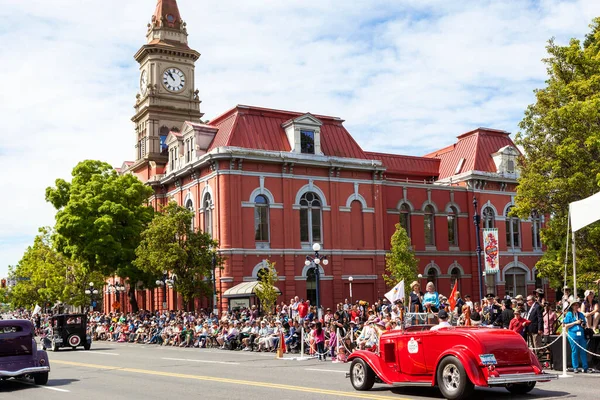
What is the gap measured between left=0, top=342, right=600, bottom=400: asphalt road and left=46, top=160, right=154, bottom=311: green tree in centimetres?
2298

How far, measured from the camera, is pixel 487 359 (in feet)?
37.8

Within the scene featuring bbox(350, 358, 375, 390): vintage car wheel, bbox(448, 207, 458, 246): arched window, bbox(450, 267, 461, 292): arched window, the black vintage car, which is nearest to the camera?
bbox(350, 358, 375, 390): vintage car wheel

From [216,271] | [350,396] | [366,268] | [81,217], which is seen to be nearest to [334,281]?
[366,268]

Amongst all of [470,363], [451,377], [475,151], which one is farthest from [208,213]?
[470,363]

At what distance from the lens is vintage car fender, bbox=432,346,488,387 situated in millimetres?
11383

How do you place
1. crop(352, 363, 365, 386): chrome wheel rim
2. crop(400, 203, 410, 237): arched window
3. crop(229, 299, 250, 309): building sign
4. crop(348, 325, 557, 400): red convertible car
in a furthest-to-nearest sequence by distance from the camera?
1. crop(400, 203, 410, 237): arched window
2. crop(229, 299, 250, 309): building sign
3. crop(352, 363, 365, 386): chrome wheel rim
4. crop(348, 325, 557, 400): red convertible car

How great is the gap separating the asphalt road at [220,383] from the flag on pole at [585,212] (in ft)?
11.9

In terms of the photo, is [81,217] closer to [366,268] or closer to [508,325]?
[366,268]

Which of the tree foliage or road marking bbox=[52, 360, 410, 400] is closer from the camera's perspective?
road marking bbox=[52, 360, 410, 400]

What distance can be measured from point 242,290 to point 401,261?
1190cm

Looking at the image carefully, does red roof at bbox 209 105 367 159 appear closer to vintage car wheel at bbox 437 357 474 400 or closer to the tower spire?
the tower spire

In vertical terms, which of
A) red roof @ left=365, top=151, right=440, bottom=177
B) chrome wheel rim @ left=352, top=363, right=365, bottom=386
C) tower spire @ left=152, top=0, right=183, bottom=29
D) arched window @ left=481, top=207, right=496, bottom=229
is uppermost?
tower spire @ left=152, top=0, right=183, bottom=29

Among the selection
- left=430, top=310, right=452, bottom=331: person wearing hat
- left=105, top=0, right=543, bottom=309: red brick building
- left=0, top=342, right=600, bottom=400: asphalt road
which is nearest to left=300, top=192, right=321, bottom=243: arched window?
left=105, top=0, right=543, bottom=309: red brick building

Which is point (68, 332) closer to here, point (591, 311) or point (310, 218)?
point (310, 218)
